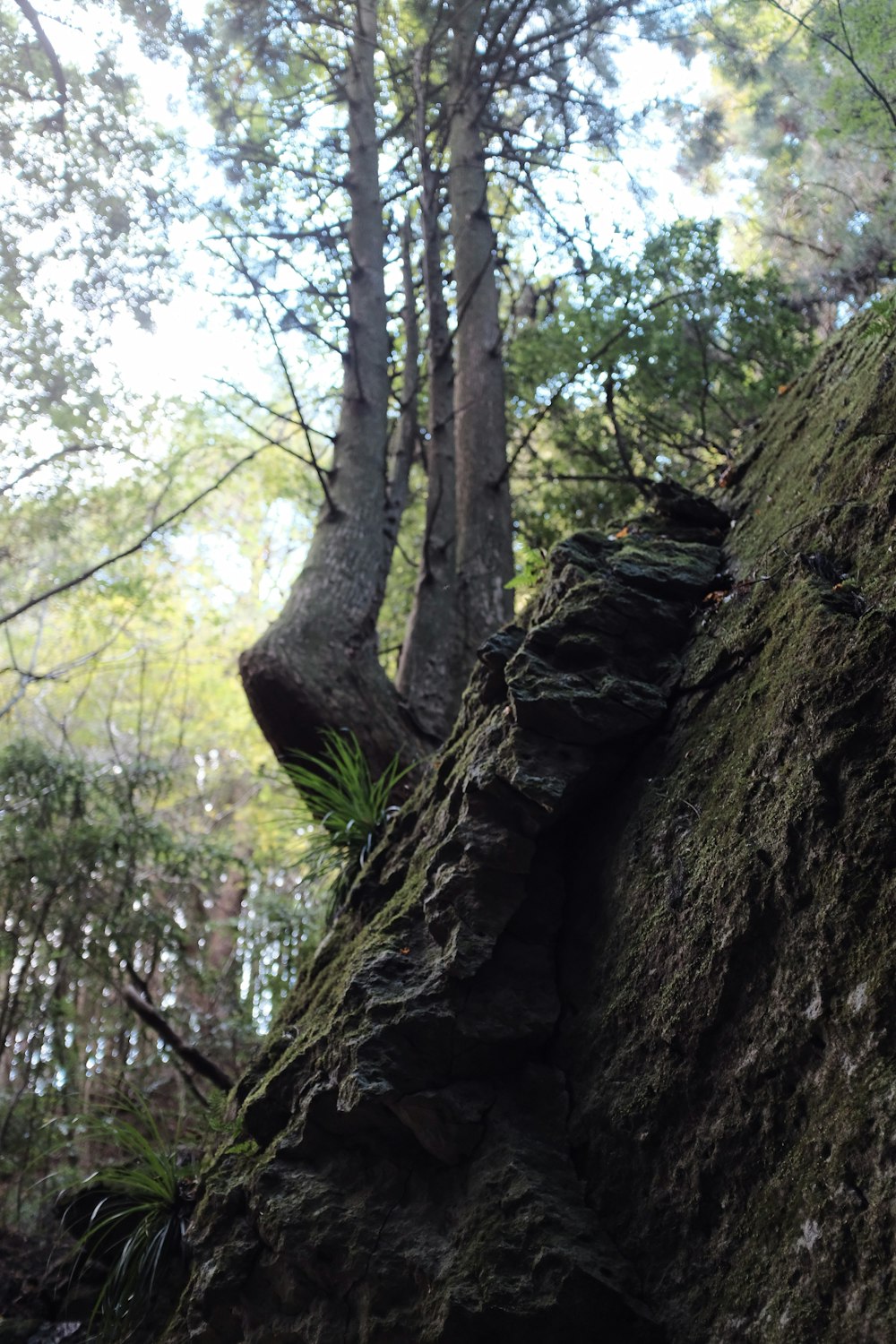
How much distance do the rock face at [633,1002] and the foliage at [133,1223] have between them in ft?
0.90

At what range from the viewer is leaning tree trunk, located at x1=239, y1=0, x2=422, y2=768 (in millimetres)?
5137

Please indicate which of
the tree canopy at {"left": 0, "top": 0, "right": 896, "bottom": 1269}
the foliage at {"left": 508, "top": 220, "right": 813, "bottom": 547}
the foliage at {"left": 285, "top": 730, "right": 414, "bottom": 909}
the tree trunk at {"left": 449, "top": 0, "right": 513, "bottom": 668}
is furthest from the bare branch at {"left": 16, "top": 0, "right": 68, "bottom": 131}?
the foliage at {"left": 285, "top": 730, "right": 414, "bottom": 909}

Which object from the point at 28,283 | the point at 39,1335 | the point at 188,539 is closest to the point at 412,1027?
the point at 39,1335

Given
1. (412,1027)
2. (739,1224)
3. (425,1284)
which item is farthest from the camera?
(412,1027)

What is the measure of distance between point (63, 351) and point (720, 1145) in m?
9.37

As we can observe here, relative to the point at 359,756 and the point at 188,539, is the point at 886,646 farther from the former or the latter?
the point at 188,539

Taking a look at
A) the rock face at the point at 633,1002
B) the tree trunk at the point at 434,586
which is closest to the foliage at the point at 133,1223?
the rock face at the point at 633,1002

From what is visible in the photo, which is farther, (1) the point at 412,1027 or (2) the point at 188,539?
(2) the point at 188,539

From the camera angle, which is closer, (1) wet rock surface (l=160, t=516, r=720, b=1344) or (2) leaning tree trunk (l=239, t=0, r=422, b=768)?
(1) wet rock surface (l=160, t=516, r=720, b=1344)

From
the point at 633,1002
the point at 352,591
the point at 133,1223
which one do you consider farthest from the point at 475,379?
the point at 133,1223

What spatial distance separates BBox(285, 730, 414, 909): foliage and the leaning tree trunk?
0.49ft

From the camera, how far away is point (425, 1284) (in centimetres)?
254

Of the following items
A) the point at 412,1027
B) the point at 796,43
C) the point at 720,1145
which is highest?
the point at 796,43

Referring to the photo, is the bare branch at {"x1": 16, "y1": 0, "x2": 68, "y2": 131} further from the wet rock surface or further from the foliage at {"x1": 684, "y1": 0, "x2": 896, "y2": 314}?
the wet rock surface
